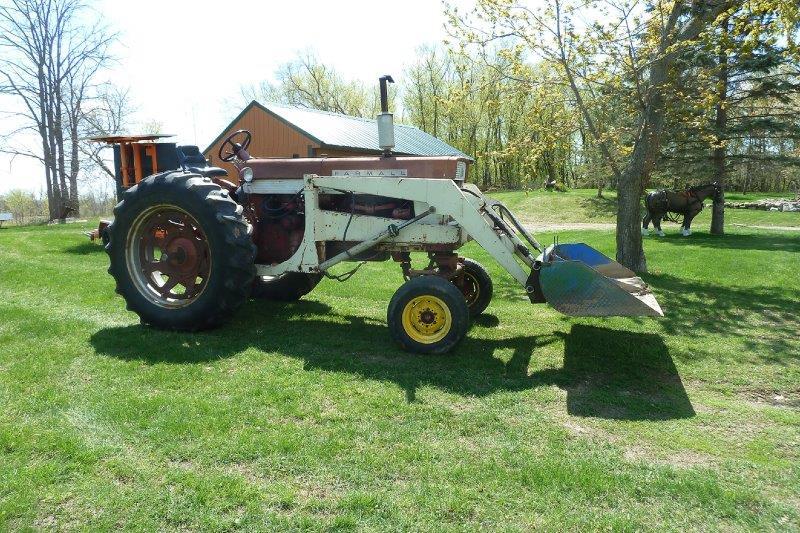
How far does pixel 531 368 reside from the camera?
5.02 m

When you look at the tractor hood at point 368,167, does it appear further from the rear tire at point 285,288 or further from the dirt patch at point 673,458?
the dirt patch at point 673,458

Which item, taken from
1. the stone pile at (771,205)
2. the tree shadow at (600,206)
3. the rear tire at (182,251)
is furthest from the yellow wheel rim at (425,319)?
the stone pile at (771,205)

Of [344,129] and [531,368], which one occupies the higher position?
[344,129]

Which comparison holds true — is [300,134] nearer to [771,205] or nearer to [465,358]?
[465,358]

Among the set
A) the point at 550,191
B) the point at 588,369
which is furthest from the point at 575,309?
the point at 550,191

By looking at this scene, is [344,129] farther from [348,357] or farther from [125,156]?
[348,357]

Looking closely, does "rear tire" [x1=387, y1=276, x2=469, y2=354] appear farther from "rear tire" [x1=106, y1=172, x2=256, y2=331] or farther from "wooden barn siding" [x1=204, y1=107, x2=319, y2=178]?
"wooden barn siding" [x1=204, y1=107, x2=319, y2=178]

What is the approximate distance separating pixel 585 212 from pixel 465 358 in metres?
23.8

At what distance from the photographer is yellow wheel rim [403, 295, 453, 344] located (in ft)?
17.1

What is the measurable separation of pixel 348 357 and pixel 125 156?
14.8 feet

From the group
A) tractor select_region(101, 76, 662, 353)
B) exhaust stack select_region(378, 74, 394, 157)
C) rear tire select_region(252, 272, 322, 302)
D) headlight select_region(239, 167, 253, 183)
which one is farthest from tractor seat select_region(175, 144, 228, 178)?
exhaust stack select_region(378, 74, 394, 157)

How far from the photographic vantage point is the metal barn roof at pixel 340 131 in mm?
20734

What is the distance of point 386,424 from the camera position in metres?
3.78

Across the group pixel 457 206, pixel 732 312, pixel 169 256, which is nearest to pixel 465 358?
pixel 457 206
